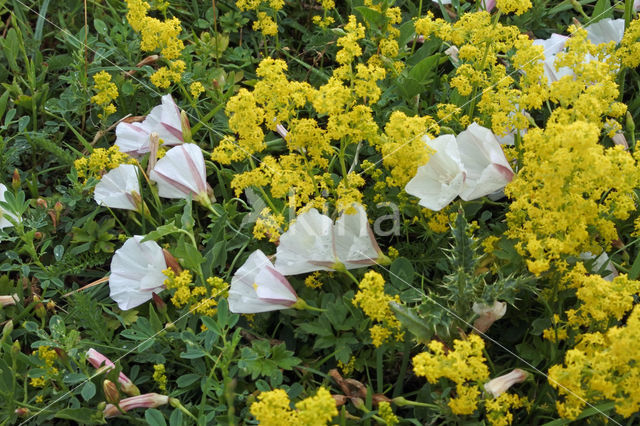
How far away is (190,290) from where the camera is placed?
1.70 meters

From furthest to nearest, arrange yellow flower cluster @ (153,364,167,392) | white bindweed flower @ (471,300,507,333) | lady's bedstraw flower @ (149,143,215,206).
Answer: lady's bedstraw flower @ (149,143,215,206), yellow flower cluster @ (153,364,167,392), white bindweed flower @ (471,300,507,333)

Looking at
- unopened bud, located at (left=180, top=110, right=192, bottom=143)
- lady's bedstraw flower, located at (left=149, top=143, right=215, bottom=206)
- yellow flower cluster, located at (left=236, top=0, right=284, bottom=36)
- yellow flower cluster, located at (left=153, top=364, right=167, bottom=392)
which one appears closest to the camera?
yellow flower cluster, located at (left=153, top=364, right=167, bottom=392)

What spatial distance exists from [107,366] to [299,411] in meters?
0.59

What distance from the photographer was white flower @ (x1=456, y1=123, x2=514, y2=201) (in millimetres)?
1589

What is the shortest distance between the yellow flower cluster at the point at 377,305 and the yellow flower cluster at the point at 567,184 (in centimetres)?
28

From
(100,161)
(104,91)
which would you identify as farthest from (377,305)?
(104,91)

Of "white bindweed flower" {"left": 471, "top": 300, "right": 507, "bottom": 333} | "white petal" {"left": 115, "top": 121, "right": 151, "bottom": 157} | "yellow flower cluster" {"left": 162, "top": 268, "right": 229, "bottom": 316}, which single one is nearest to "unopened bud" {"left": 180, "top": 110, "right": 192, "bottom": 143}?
"white petal" {"left": 115, "top": 121, "right": 151, "bottom": 157}

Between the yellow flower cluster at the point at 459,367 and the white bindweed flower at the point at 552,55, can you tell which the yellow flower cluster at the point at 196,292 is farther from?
the white bindweed flower at the point at 552,55

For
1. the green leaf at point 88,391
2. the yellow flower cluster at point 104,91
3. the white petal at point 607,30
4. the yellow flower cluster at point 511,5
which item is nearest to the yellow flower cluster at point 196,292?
the green leaf at point 88,391

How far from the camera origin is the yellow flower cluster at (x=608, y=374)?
45.8 inches

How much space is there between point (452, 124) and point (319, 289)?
57cm

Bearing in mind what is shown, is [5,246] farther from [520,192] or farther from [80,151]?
[520,192]

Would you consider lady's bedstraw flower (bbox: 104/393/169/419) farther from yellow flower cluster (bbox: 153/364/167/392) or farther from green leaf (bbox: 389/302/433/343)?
green leaf (bbox: 389/302/433/343)

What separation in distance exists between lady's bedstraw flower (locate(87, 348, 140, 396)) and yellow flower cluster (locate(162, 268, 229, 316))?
0.20 meters
